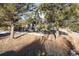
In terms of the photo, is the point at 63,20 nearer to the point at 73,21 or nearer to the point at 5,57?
the point at 73,21

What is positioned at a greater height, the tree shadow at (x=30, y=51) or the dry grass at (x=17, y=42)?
the dry grass at (x=17, y=42)

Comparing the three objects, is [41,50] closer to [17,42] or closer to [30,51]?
[30,51]

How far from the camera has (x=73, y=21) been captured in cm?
163

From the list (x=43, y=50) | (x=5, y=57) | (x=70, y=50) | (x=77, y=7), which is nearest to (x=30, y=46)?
(x=43, y=50)

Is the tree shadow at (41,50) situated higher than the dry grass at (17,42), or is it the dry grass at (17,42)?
the dry grass at (17,42)

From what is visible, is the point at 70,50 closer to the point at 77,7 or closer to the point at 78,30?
the point at 78,30

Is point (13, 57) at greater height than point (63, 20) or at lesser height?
lesser

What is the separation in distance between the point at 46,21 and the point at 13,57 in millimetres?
450

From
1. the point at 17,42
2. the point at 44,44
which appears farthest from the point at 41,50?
the point at 17,42

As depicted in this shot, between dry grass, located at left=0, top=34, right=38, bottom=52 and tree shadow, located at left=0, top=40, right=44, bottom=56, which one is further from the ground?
dry grass, located at left=0, top=34, right=38, bottom=52

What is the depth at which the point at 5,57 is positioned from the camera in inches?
63.5

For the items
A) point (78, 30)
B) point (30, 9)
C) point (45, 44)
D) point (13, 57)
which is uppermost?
point (30, 9)

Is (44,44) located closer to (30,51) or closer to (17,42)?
(30,51)

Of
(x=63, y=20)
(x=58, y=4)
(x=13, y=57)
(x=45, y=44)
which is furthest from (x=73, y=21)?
(x=13, y=57)
